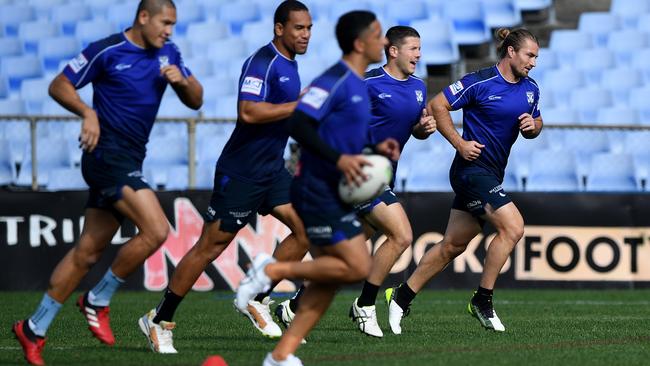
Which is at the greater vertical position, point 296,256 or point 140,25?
point 140,25

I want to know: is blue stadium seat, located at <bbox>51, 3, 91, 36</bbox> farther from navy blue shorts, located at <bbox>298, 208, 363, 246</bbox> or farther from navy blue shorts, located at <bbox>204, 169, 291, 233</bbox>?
navy blue shorts, located at <bbox>298, 208, 363, 246</bbox>

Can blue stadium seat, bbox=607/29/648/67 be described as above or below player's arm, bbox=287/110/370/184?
below

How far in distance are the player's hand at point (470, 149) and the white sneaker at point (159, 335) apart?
2.97 meters

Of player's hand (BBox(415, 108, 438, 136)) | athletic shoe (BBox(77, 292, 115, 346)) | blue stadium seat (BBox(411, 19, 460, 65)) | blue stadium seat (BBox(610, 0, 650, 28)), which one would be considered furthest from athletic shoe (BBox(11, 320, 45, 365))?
blue stadium seat (BBox(610, 0, 650, 28))

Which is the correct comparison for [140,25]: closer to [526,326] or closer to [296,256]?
[296,256]

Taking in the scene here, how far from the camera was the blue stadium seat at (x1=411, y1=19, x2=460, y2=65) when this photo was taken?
725 inches

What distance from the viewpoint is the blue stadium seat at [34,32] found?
20.1 meters

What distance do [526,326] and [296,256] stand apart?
2258mm

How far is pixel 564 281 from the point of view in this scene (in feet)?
47.9

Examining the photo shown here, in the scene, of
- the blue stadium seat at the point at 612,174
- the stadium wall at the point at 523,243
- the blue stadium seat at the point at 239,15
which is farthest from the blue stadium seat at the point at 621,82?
the blue stadium seat at the point at 239,15

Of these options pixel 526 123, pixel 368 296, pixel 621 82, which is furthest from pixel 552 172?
pixel 368 296

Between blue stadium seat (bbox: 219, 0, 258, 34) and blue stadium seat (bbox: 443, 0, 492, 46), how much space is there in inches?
124

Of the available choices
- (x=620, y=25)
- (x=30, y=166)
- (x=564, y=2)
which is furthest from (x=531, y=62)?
(x=564, y=2)

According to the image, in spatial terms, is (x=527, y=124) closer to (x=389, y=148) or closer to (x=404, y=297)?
(x=404, y=297)
